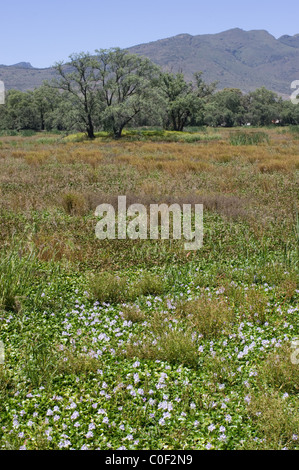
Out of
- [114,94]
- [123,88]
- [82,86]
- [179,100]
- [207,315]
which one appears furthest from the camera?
[179,100]

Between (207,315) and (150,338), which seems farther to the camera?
(207,315)

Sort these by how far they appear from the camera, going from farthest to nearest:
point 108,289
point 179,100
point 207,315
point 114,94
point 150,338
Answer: point 179,100 < point 114,94 < point 108,289 < point 207,315 < point 150,338

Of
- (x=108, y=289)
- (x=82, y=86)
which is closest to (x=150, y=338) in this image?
(x=108, y=289)

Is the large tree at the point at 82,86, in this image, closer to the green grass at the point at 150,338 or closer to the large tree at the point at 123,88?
the large tree at the point at 123,88

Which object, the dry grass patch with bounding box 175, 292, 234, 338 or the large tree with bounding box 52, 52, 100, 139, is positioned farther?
the large tree with bounding box 52, 52, 100, 139

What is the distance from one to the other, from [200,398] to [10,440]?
1484mm

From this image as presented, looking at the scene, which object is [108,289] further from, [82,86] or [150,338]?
[82,86]

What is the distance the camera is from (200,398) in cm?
321

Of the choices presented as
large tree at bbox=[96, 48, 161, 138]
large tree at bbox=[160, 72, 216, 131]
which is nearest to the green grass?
large tree at bbox=[96, 48, 161, 138]

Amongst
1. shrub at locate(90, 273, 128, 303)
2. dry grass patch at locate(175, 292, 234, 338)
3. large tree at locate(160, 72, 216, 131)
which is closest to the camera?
dry grass patch at locate(175, 292, 234, 338)

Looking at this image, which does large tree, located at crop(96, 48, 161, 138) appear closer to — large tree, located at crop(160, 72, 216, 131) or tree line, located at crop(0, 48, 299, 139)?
tree line, located at crop(0, 48, 299, 139)

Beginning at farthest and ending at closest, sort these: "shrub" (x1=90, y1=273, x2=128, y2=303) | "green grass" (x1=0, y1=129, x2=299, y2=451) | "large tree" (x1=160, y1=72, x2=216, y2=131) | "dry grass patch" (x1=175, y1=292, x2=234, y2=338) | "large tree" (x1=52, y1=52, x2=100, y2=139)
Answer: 1. "large tree" (x1=160, y1=72, x2=216, y2=131)
2. "large tree" (x1=52, y1=52, x2=100, y2=139)
3. "shrub" (x1=90, y1=273, x2=128, y2=303)
4. "dry grass patch" (x1=175, y1=292, x2=234, y2=338)
5. "green grass" (x1=0, y1=129, x2=299, y2=451)

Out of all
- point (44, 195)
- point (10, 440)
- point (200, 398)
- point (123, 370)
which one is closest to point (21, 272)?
point (123, 370)
